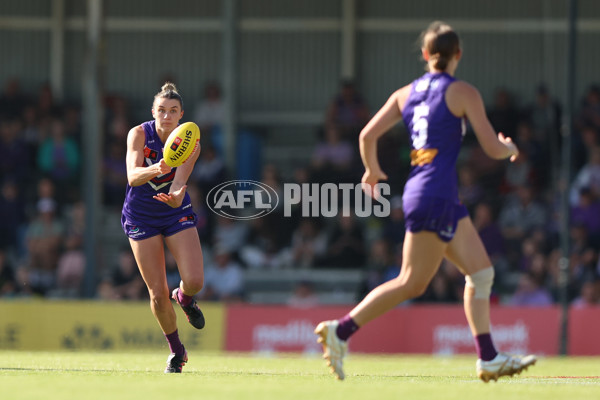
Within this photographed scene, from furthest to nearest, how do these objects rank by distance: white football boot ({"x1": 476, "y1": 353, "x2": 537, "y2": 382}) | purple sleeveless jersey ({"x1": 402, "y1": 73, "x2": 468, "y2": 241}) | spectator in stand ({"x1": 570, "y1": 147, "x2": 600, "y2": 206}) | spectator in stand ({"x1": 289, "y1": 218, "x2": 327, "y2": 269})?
1. spectator in stand ({"x1": 289, "y1": 218, "x2": 327, "y2": 269})
2. spectator in stand ({"x1": 570, "y1": 147, "x2": 600, "y2": 206})
3. white football boot ({"x1": 476, "y1": 353, "x2": 537, "y2": 382})
4. purple sleeveless jersey ({"x1": 402, "y1": 73, "x2": 468, "y2": 241})

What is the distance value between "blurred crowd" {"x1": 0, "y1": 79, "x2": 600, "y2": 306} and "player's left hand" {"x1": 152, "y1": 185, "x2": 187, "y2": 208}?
8311 mm

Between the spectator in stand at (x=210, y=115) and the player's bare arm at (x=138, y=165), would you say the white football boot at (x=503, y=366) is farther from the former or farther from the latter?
the spectator in stand at (x=210, y=115)

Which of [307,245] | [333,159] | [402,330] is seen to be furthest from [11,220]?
[402,330]

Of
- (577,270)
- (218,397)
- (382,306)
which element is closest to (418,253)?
(382,306)

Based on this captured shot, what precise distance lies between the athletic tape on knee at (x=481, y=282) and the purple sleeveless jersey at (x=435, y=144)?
1.68 feet

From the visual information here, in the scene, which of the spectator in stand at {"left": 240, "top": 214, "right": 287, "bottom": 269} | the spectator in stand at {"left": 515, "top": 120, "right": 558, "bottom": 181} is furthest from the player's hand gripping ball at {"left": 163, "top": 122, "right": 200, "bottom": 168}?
the spectator in stand at {"left": 515, "top": 120, "right": 558, "bottom": 181}

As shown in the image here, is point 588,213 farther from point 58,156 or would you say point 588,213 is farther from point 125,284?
point 58,156

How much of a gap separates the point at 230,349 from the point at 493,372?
8815 millimetres

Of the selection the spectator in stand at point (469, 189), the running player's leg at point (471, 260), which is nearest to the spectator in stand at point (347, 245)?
the spectator in stand at point (469, 189)

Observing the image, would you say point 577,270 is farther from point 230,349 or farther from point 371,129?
point 371,129

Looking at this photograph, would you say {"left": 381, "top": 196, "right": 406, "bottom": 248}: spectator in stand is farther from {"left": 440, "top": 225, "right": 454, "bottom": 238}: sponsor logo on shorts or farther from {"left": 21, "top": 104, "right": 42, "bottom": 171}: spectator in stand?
{"left": 440, "top": 225, "right": 454, "bottom": 238}: sponsor logo on shorts

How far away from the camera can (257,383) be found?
7469 mm

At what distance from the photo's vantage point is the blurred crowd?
16797mm

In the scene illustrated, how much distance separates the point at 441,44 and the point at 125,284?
10.4 meters
